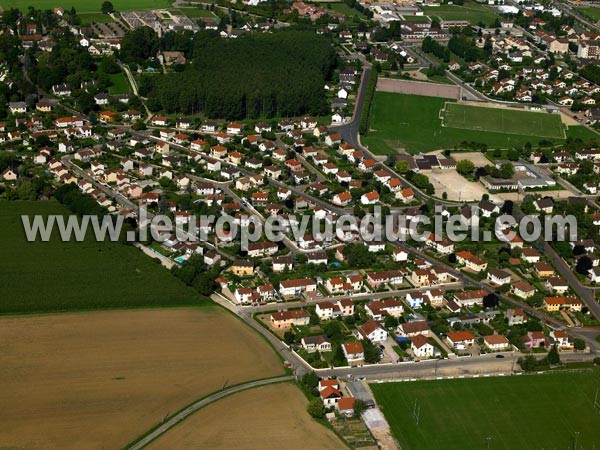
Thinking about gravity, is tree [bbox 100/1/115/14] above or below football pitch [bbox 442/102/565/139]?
above

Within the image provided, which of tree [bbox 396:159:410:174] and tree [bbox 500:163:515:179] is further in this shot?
tree [bbox 396:159:410:174]

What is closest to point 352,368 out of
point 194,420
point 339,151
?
point 194,420

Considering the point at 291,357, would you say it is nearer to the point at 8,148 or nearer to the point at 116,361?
the point at 116,361

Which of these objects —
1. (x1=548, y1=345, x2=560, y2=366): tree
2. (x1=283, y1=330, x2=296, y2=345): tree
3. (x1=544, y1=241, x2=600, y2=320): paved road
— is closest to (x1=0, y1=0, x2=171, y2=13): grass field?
(x1=544, y1=241, x2=600, y2=320): paved road

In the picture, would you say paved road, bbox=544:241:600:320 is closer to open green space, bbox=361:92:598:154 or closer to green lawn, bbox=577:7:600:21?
open green space, bbox=361:92:598:154

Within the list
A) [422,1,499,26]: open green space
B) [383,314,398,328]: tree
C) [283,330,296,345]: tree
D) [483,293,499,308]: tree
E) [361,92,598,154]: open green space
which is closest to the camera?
[283,330,296,345]: tree

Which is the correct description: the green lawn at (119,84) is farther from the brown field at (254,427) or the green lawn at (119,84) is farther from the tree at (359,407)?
the tree at (359,407)
